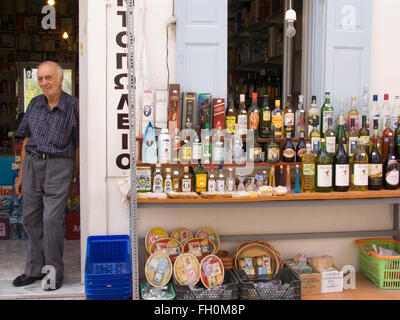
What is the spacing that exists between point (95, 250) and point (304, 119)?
77.4 inches

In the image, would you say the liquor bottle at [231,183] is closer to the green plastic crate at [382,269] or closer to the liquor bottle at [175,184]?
the liquor bottle at [175,184]

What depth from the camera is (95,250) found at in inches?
140

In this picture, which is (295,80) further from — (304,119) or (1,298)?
(1,298)

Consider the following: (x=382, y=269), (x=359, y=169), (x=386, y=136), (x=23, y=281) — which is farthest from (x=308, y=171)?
(x=23, y=281)

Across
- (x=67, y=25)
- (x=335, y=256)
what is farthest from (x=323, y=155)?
(x=67, y=25)

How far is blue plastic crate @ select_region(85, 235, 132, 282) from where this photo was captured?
3.46m

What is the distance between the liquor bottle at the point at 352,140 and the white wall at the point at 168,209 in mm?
551

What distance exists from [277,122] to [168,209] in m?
1.13

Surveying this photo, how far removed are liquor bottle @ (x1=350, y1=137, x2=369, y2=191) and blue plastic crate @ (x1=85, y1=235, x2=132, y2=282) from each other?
1828 millimetres

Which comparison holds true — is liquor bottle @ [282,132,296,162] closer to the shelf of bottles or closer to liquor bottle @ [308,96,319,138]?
the shelf of bottles

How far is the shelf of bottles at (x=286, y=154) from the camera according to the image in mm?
3490

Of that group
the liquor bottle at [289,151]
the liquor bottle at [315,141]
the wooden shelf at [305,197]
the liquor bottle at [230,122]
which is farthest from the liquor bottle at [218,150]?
the liquor bottle at [315,141]

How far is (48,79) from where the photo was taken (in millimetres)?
3568

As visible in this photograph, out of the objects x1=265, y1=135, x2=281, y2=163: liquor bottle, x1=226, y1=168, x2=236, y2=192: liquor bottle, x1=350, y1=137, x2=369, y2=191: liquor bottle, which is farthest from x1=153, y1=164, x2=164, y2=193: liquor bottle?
x1=350, y1=137, x2=369, y2=191: liquor bottle
